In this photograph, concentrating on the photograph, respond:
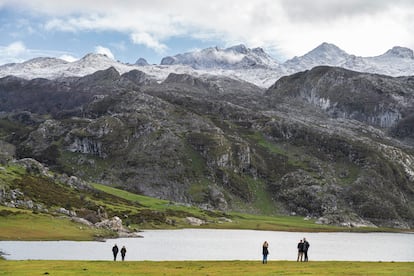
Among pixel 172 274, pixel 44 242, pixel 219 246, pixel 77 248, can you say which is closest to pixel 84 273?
pixel 172 274

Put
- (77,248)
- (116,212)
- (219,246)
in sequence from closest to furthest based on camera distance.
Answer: (77,248) → (219,246) → (116,212)

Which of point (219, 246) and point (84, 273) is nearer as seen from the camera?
point (84, 273)

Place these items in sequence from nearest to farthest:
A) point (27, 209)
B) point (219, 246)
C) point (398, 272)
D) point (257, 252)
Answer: point (398, 272) < point (257, 252) < point (219, 246) < point (27, 209)

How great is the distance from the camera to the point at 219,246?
134 meters

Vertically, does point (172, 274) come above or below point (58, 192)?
below

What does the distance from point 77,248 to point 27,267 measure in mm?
48010

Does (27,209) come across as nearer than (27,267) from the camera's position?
No

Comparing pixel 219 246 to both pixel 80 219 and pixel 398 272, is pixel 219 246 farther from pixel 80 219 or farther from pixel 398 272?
pixel 398 272

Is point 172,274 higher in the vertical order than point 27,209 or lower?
lower

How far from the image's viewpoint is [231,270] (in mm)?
58219

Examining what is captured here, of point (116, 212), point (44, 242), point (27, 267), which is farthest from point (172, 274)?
point (116, 212)

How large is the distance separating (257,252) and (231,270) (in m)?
67.4

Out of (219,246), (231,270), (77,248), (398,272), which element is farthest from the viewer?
(219,246)

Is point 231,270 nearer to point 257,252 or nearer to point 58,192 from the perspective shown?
point 257,252
